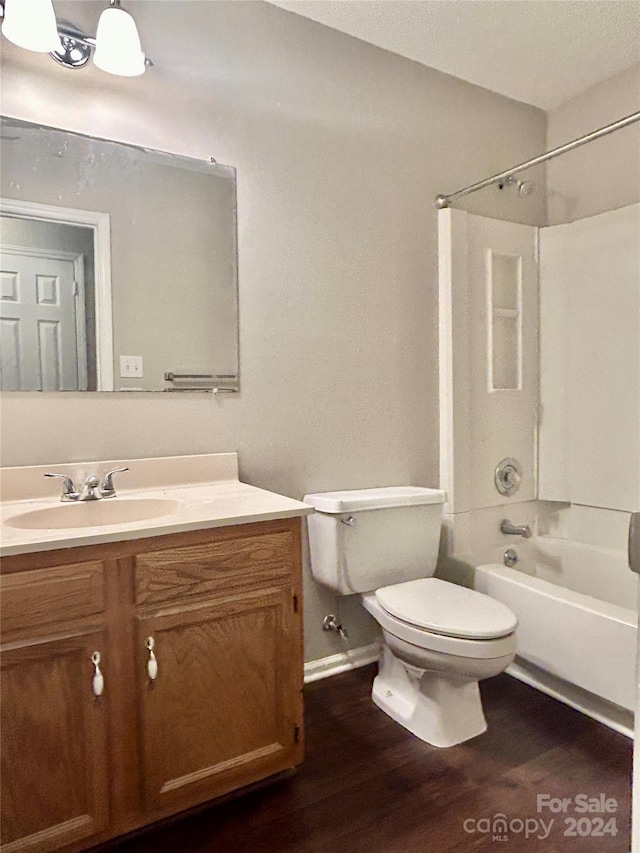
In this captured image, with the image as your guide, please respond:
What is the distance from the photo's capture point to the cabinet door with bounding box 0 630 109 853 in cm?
113

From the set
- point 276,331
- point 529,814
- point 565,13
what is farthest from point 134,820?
point 565,13

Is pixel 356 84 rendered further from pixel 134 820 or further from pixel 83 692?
pixel 134 820

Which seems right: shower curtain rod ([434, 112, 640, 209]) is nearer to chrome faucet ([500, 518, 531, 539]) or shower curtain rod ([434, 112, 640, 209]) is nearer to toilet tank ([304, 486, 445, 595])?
toilet tank ([304, 486, 445, 595])

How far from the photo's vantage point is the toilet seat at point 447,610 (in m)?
1.56

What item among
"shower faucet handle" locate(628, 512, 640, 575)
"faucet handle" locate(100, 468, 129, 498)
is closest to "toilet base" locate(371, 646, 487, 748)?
"faucet handle" locate(100, 468, 129, 498)

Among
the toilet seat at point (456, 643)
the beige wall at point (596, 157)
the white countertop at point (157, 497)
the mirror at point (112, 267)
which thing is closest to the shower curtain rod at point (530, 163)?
the beige wall at point (596, 157)

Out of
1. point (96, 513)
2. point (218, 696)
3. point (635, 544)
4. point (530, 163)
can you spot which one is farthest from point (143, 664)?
point (530, 163)

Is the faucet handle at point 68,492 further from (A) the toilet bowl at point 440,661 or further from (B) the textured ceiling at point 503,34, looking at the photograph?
(B) the textured ceiling at point 503,34

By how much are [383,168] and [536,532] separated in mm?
1753

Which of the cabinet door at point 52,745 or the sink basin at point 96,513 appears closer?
the cabinet door at point 52,745

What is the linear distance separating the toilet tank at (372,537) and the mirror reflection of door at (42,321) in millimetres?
928

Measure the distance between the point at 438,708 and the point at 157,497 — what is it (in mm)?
1097

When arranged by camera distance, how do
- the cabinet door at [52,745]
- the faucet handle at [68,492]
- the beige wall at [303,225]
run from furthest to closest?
1. the beige wall at [303,225]
2. the faucet handle at [68,492]
3. the cabinet door at [52,745]
